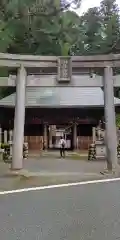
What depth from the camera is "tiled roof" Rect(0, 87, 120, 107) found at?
32.4 meters

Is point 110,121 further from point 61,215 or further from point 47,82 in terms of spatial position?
point 61,215

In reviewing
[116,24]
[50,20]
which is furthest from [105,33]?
[50,20]

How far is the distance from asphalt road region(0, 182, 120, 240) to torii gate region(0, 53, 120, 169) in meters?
5.80

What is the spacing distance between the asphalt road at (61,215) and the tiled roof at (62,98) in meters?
21.8

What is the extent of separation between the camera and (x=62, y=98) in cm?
3312

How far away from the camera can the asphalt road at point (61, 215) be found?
5.62m

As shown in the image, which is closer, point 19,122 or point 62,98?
point 19,122

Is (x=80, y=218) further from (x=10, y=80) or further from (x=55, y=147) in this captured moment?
(x=55, y=147)

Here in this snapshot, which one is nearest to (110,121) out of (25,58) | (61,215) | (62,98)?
(25,58)

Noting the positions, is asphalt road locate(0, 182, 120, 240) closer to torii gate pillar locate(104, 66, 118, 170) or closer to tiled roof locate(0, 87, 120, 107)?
torii gate pillar locate(104, 66, 118, 170)

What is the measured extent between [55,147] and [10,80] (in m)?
23.9

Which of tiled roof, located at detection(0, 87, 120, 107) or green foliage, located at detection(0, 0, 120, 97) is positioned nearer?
green foliage, located at detection(0, 0, 120, 97)

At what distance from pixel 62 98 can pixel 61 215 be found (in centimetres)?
2627

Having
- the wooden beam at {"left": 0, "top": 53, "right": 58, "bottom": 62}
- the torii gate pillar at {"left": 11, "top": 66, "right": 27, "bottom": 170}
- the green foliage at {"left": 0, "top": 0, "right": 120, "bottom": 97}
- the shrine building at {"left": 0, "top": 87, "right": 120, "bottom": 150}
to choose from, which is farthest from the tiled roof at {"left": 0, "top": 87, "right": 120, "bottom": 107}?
the torii gate pillar at {"left": 11, "top": 66, "right": 27, "bottom": 170}
